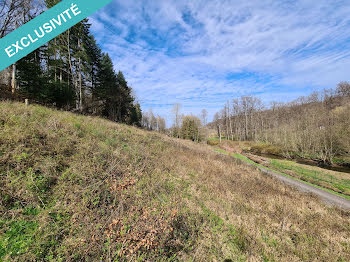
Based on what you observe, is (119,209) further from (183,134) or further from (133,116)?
(183,134)

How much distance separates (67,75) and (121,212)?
2564cm

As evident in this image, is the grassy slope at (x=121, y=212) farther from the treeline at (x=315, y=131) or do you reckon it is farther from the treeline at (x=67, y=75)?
the treeline at (x=315, y=131)

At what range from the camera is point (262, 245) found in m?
4.07

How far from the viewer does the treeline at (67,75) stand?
10.8 meters

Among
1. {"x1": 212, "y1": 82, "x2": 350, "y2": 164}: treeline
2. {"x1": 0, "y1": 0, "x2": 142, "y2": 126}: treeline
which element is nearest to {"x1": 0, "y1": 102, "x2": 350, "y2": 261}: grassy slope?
{"x1": 0, "y1": 0, "x2": 142, "y2": 126}: treeline

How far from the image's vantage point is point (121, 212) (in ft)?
11.8

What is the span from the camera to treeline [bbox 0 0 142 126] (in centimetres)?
1078

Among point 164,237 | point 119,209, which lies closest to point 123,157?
point 119,209

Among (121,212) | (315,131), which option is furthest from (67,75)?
(315,131)

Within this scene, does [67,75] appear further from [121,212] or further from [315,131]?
[315,131]

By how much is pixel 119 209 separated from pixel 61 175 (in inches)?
87.7

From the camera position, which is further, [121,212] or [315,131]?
[315,131]

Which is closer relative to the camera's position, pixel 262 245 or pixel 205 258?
pixel 205 258

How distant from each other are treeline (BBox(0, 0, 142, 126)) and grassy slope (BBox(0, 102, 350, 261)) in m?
7.06
